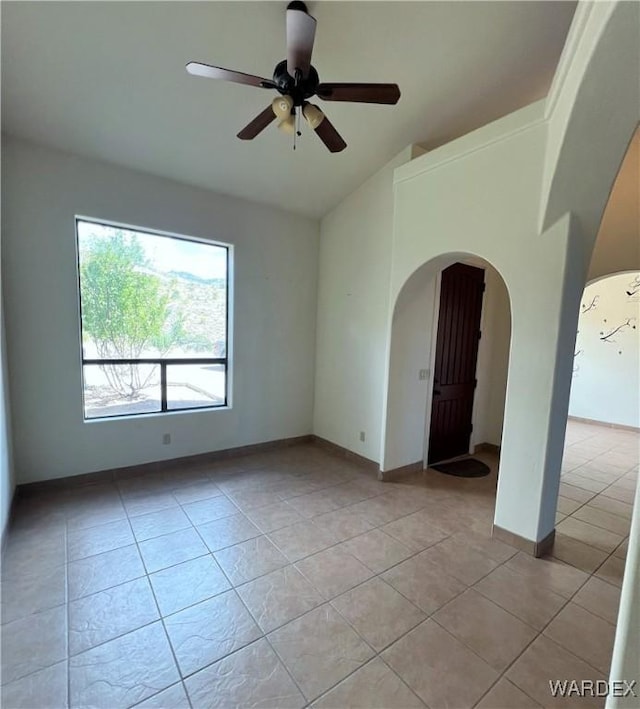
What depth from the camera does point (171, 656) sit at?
164 cm

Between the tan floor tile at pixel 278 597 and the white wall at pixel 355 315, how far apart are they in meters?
1.87

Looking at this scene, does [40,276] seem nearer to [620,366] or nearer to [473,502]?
[473,502]

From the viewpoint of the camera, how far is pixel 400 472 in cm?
379

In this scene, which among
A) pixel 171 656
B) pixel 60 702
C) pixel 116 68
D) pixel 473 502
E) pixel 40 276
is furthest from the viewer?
pixel 473 502

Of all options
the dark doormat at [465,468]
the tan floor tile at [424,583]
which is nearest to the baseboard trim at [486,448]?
the dark doormat at [465,468]

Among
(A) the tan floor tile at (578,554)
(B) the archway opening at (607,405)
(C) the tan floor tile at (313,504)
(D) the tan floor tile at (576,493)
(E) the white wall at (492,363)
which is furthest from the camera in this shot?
(E) the white wall at (492,363)

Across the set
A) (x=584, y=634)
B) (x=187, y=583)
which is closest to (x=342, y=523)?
(x=187, y=583)

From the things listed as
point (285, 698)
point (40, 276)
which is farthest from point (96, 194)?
point (285, 698)

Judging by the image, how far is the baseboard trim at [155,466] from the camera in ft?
10.1

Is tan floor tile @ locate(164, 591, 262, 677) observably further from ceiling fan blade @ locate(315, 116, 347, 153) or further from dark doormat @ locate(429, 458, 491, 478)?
ceiling fan blade @ locate(315, 116, 347, 153)

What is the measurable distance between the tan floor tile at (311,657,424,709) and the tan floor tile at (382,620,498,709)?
46mm

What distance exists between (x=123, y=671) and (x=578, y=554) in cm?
296

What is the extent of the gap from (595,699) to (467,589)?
69 centimetres

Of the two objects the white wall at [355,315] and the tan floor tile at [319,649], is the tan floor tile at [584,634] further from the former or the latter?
the white wall at [355,315]
